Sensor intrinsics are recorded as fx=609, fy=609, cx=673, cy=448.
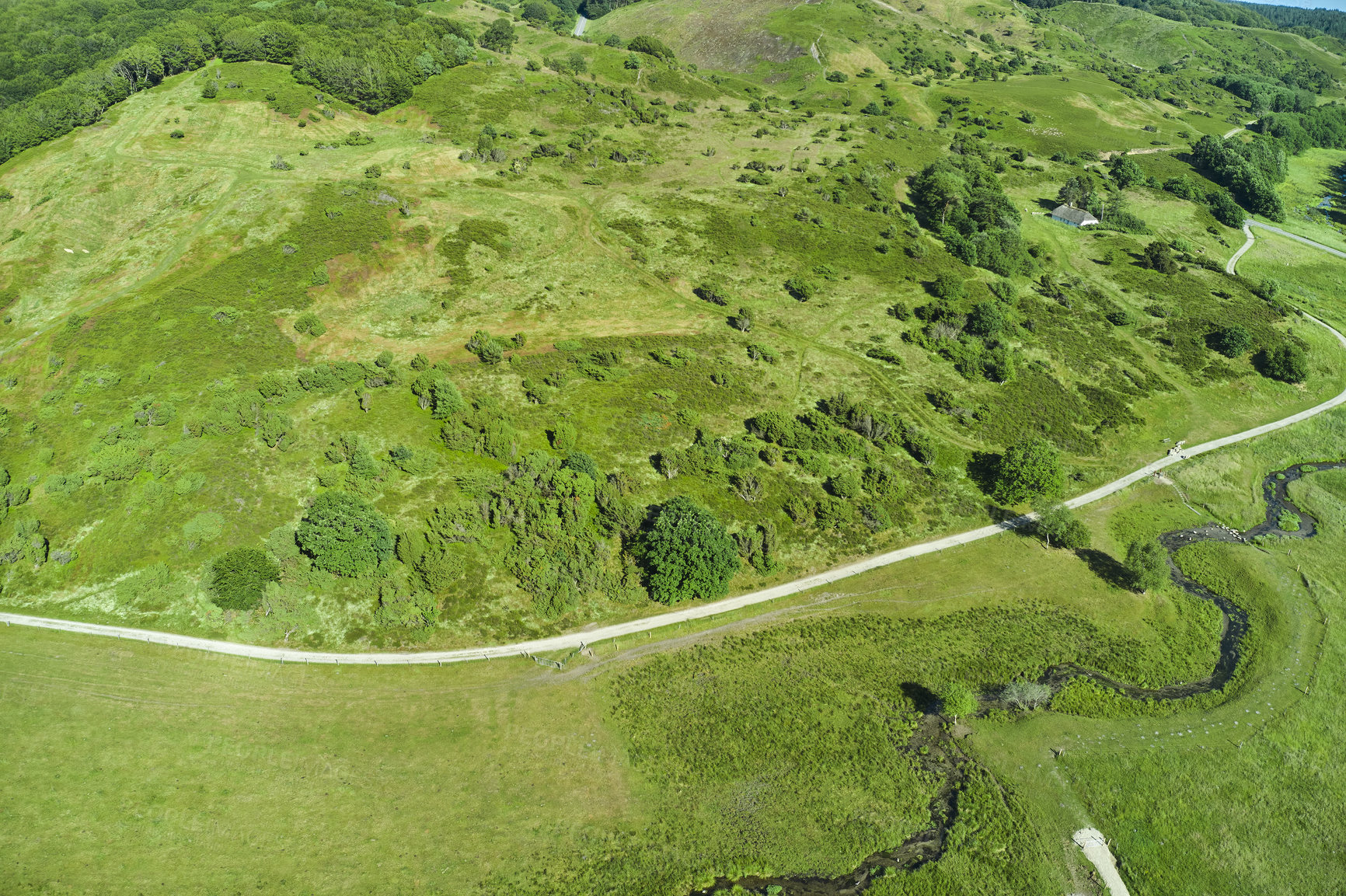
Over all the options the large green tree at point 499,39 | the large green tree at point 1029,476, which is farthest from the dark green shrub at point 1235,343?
the large green tree at point 499,39

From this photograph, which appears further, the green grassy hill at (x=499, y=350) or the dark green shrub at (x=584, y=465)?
the dark green shrub at (x=584, y=465)

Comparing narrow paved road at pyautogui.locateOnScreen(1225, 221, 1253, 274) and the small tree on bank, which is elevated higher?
the small tree on bank

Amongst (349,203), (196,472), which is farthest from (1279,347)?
(349,203)

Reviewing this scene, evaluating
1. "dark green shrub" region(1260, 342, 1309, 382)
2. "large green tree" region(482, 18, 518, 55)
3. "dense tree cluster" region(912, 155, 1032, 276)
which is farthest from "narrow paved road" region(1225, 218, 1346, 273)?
"large green tree" region(482, 18, 518, 55)

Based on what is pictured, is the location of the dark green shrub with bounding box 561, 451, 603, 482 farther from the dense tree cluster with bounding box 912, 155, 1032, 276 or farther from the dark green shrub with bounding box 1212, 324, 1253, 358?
the dark green shrub with bounding box 1212, 324, 1253, 358

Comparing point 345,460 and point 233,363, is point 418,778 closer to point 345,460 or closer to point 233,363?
point 345,460

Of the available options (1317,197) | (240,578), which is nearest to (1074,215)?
(1317,197)

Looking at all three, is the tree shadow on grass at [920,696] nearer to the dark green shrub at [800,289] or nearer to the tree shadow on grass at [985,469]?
the tree shadow on grass at [985,469]

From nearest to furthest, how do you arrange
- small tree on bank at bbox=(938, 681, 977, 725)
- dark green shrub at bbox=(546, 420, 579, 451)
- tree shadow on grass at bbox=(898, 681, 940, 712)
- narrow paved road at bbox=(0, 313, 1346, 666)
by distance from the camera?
small tree on bank at bbox=(938, 681, 977, 725) < tree shadow on grass at bbox=(898, 681, 940, 712) < narrow paved road at bbox=(0, 313, 1346, 666) < dark green shrub at bbox=(546, 420, 579, 451)
